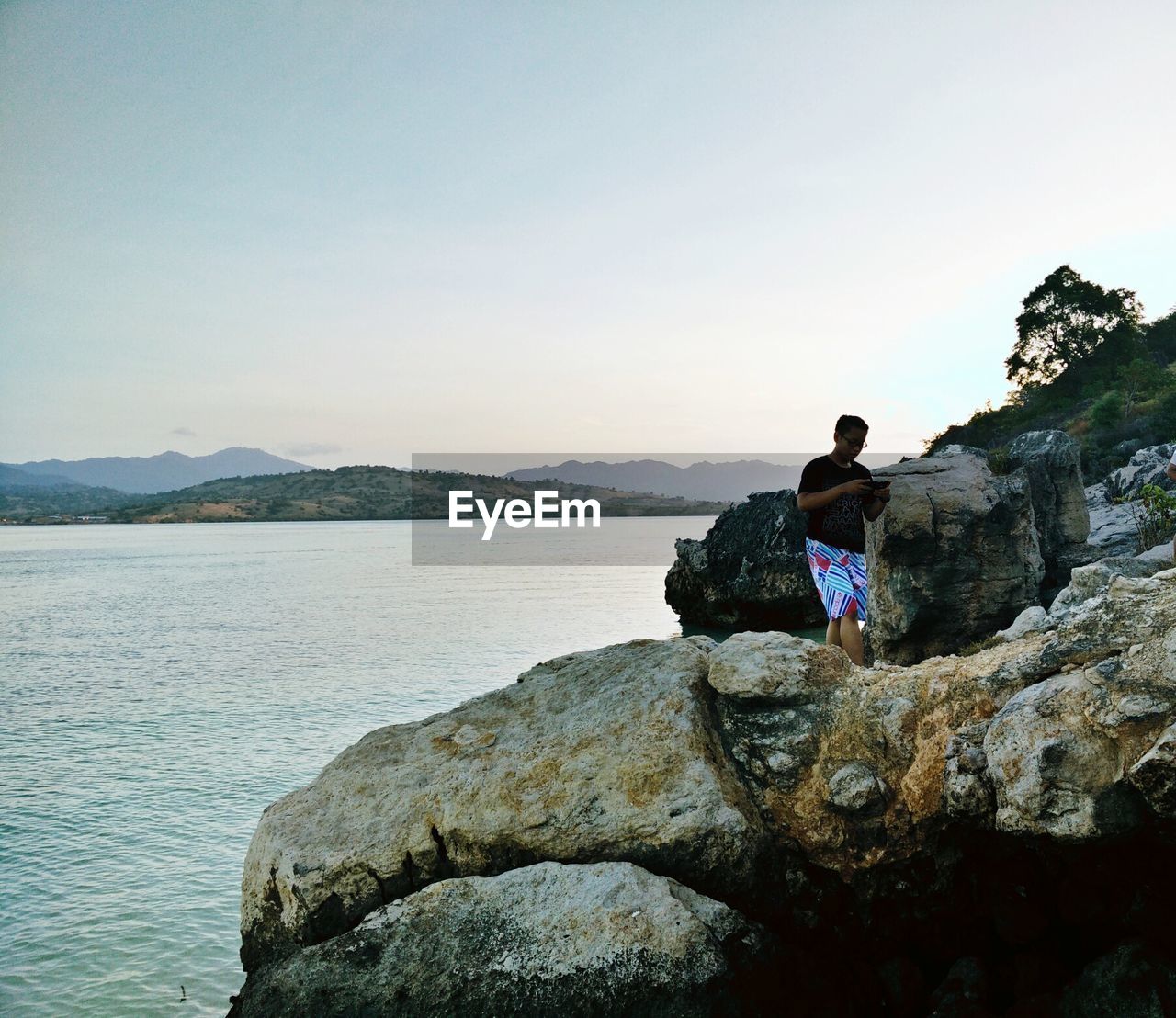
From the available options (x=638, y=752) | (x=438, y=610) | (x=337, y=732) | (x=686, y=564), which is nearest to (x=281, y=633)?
(x=438, y=610)

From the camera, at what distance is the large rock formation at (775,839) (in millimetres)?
5512

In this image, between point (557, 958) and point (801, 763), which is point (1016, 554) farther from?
Result: point (557, 958)

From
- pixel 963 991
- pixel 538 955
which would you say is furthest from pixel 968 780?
pixel 538 955

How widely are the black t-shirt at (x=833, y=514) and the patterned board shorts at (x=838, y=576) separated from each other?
77 millimetres

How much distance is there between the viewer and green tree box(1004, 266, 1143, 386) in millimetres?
74062

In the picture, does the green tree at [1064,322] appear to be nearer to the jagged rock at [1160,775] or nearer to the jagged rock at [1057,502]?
the jagged rock at [1057,502]

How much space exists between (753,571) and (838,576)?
2023 cm

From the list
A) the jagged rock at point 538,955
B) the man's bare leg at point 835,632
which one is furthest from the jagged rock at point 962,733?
the man's bare leg at point 835,632

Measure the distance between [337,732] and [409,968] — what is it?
13.1 meters

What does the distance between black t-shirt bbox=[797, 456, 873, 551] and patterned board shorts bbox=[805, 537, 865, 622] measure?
3.0 inches

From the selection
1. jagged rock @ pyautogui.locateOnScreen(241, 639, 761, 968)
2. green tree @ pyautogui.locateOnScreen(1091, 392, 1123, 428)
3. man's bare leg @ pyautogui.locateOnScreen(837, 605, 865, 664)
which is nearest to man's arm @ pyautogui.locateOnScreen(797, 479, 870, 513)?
man's bare leg @ pyautogui.locateOnScreen(837, 605, 865, 664)

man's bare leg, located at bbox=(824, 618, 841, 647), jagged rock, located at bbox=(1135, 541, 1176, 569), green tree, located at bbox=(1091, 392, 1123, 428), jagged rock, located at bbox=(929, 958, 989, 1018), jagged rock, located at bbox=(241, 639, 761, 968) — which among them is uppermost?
green tree, located at bbox=(1091, 392, 1123, 428)

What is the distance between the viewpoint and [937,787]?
6.36 metres

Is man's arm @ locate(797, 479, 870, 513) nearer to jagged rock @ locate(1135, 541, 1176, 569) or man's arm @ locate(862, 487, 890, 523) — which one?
man's arm @ locate(862, 487, 890, 523)
